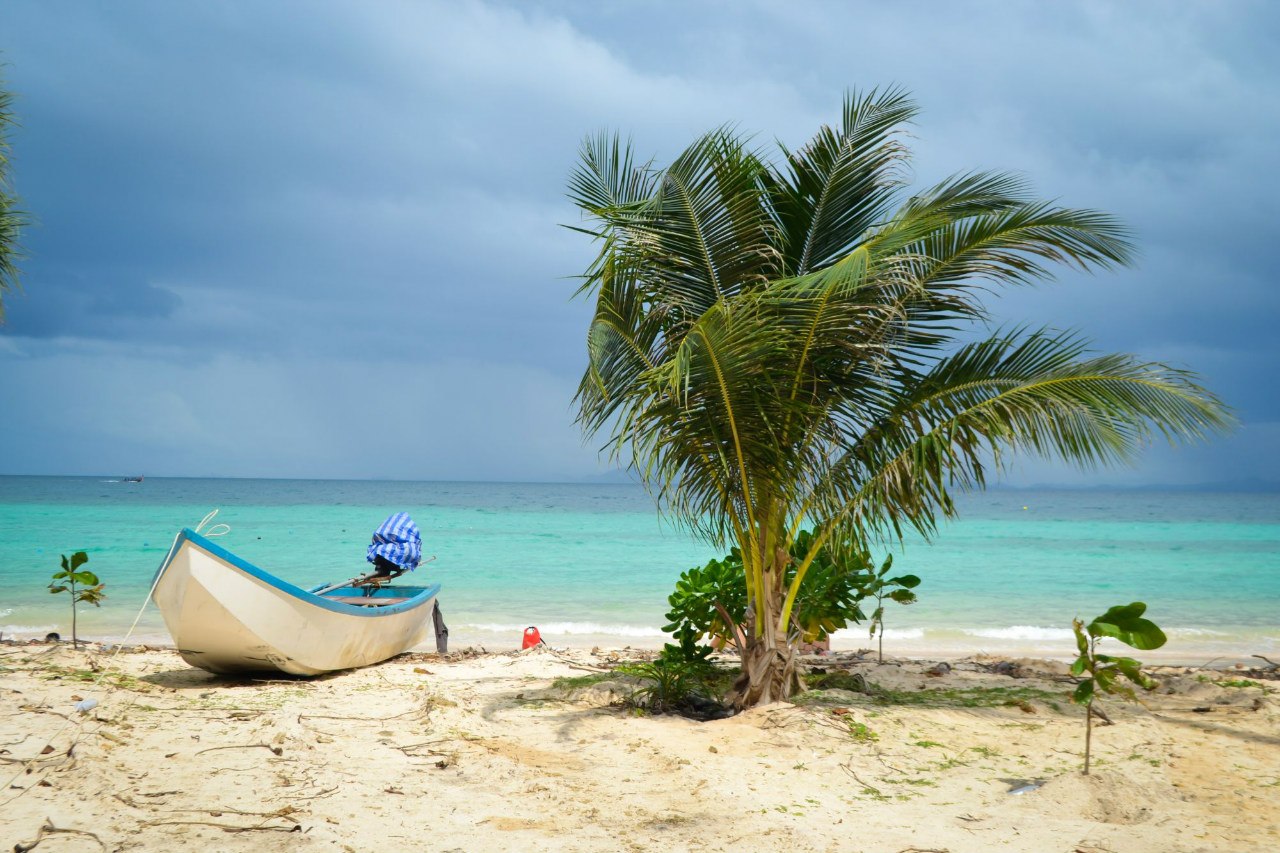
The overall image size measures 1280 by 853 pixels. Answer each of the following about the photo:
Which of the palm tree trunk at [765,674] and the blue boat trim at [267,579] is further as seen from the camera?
the blue boat trim at [267,579]

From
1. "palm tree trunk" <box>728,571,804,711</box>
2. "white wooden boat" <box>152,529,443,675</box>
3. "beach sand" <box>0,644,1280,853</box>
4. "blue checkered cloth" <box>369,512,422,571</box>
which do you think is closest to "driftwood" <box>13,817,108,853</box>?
"beach sand" <box>0,644,1280,853</box>

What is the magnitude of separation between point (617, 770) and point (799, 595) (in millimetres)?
2337

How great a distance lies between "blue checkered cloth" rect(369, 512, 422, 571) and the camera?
403 inches

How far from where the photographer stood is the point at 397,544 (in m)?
10.3

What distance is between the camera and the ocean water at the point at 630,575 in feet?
42.7

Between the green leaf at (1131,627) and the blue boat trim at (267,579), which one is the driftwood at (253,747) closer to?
the blue boat trim at (267,579)

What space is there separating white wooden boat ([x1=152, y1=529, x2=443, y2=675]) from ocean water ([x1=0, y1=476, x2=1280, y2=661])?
3.35m

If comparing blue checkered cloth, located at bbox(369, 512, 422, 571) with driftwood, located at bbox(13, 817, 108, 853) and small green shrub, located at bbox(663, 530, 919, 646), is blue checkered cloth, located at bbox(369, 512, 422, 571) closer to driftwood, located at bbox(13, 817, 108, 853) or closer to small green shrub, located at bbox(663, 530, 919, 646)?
small green shrub, located at bbox(663, 530, 919, 646)

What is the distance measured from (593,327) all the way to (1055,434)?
3301 mm

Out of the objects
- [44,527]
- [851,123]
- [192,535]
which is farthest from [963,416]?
[44,527]

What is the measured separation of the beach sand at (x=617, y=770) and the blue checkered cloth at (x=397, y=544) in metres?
3.38

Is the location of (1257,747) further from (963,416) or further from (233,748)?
(233,748)

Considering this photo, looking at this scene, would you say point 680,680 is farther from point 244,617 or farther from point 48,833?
point 48,833

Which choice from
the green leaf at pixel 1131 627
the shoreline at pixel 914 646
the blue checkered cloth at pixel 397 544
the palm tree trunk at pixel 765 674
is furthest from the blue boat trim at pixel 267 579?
the green leaf at pixel 1131 627
